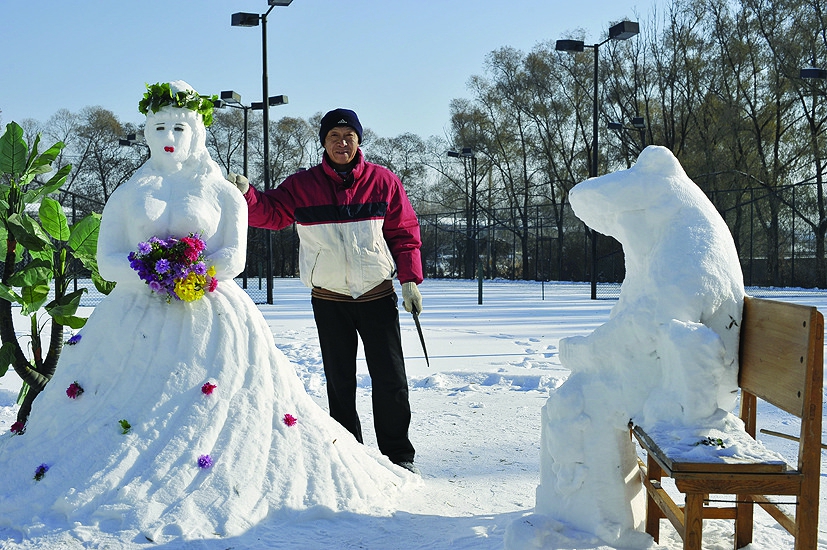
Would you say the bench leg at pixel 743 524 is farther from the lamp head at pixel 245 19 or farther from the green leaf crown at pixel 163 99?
the lamp head at pixel 245 19

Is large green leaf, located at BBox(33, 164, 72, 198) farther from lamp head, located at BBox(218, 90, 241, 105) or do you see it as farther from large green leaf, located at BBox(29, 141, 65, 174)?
lamp head, located at BBox(218, 90, 241, 105)

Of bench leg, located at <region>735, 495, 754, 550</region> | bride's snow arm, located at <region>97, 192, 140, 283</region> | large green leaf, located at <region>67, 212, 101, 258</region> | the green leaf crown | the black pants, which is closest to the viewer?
bench leg, located at <region>735, 495, 754, 550</region>

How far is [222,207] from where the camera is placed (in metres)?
3.72

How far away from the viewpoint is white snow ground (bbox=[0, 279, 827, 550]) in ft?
9.89

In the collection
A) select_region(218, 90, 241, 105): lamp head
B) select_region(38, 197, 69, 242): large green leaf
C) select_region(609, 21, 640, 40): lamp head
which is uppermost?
select_region(609, 21, 640, 40): lamp head

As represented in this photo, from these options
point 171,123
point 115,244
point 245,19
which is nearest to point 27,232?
point 115,244

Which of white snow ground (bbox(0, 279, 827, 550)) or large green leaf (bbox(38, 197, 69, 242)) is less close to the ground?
large green leaf (bbox(38, 197, 69, 242))

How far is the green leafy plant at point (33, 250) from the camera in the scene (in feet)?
15.2

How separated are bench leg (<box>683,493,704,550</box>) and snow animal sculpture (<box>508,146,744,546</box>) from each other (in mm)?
278

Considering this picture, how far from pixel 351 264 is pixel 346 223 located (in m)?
0.24

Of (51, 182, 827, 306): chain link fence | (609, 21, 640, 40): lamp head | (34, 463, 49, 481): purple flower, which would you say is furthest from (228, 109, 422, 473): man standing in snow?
(51, 182, 827, 306): chain link fence

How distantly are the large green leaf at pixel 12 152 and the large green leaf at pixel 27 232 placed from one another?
0.31 meters

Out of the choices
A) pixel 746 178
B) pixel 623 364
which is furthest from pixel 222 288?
pixel 746 178

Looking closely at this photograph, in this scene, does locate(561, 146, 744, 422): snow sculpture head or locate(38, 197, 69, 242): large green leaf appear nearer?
locate(561, 146, 744, 422): snow sculpture head
